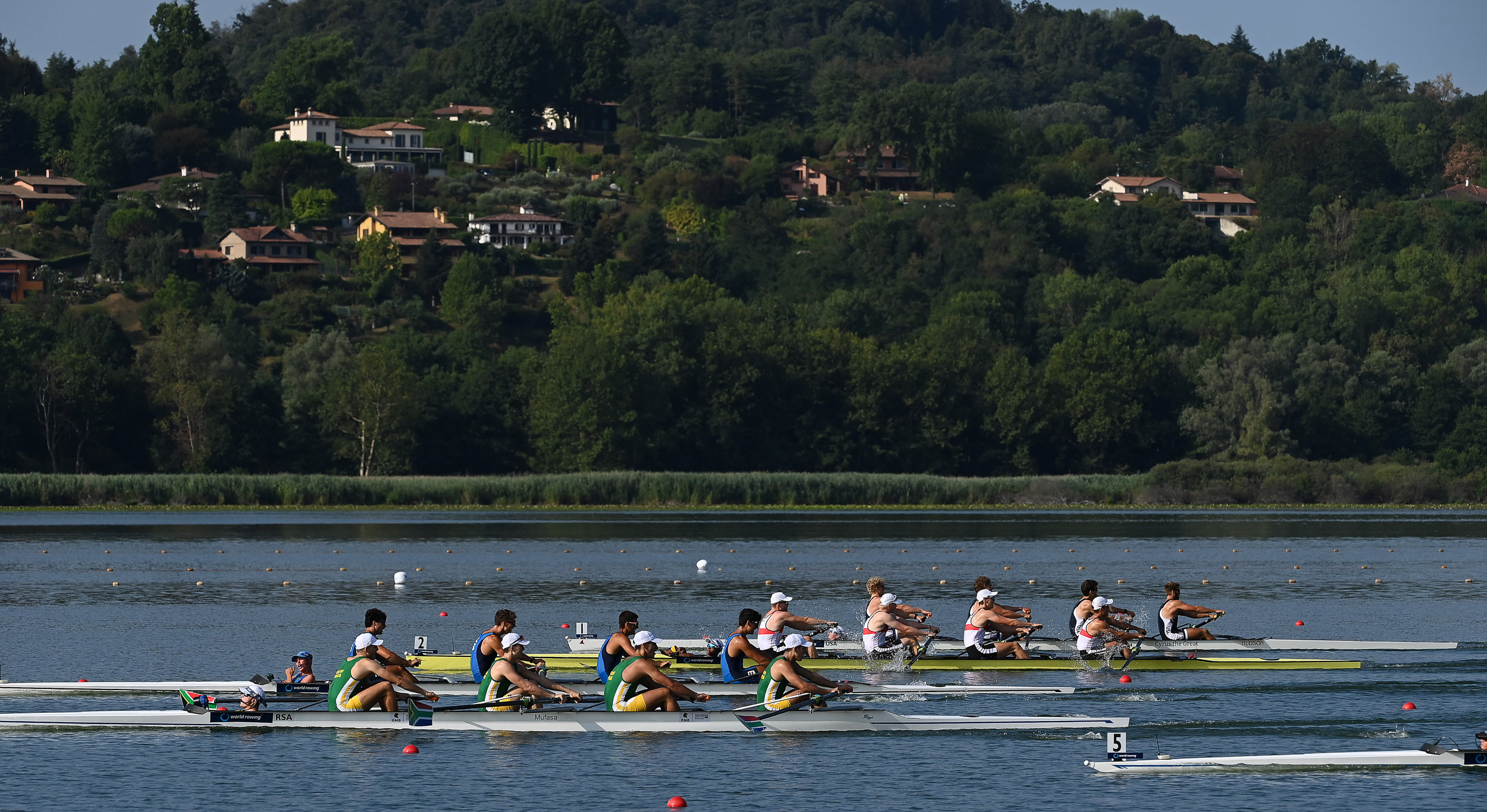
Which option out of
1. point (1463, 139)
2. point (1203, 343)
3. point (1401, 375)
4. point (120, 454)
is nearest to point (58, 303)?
point (120, 454)

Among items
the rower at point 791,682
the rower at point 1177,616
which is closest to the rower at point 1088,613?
the rower at point 1177,616

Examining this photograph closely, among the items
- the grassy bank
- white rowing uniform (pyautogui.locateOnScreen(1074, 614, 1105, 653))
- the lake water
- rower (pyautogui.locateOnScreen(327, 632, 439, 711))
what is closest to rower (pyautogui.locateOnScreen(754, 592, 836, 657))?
the lake water

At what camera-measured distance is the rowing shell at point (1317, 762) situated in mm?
20031

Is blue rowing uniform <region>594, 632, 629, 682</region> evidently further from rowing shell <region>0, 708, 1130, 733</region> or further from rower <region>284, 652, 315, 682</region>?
rower <region>284, 652, 315, 682</region>

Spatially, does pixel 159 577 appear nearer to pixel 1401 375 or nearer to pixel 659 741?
pixel 659 741

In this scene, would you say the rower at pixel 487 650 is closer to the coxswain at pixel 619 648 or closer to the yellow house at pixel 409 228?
the coxswain at pixel 619 648

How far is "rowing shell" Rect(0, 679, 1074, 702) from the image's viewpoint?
2342 centimetres

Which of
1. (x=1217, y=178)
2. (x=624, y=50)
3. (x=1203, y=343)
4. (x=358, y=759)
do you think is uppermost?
(x=624, y=50)

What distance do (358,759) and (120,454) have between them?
225ft

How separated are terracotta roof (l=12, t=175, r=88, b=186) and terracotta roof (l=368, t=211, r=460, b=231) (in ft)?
79.5

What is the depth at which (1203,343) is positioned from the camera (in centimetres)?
9869

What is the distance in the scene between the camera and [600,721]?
72.5 ft

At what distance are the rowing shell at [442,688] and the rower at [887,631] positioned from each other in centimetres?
110

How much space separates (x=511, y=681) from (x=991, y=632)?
7.80m
